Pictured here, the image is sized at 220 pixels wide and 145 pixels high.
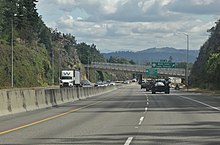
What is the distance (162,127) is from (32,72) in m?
81.8

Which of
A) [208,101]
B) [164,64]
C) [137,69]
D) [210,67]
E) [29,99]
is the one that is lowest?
[208,101]

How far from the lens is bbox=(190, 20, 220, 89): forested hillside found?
85.7m

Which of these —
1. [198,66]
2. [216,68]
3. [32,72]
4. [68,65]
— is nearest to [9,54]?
[32,72]

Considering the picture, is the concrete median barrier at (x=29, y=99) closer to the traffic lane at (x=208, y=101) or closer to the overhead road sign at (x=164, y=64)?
the traffic lane at (x=208, y=101)

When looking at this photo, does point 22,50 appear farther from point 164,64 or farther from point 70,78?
point 164,64

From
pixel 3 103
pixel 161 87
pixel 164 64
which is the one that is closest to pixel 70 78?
pixel 161 87

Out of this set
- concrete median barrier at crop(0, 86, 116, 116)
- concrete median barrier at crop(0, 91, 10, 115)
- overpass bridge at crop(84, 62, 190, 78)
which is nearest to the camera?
concrete median barrier at crop(0, 91, 10, 115)

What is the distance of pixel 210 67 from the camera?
89.1 metres

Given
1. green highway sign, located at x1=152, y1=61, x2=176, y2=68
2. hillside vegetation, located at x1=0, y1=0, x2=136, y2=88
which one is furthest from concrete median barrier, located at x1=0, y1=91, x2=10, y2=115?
green highway sign, located at x1=152, y1=61, x2=176, y2=68

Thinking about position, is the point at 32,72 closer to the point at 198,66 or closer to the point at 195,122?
the point at 198,66

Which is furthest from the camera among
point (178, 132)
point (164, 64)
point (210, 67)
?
point (164, 64)

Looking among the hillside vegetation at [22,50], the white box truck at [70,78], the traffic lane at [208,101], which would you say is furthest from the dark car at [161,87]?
the hillside vegetation at [22,50]

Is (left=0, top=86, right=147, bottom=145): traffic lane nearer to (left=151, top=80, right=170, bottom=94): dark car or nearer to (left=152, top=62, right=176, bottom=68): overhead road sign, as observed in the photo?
(left=151, top=80, right=170, bottom=94): dark car

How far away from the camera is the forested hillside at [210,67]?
85.7 m
